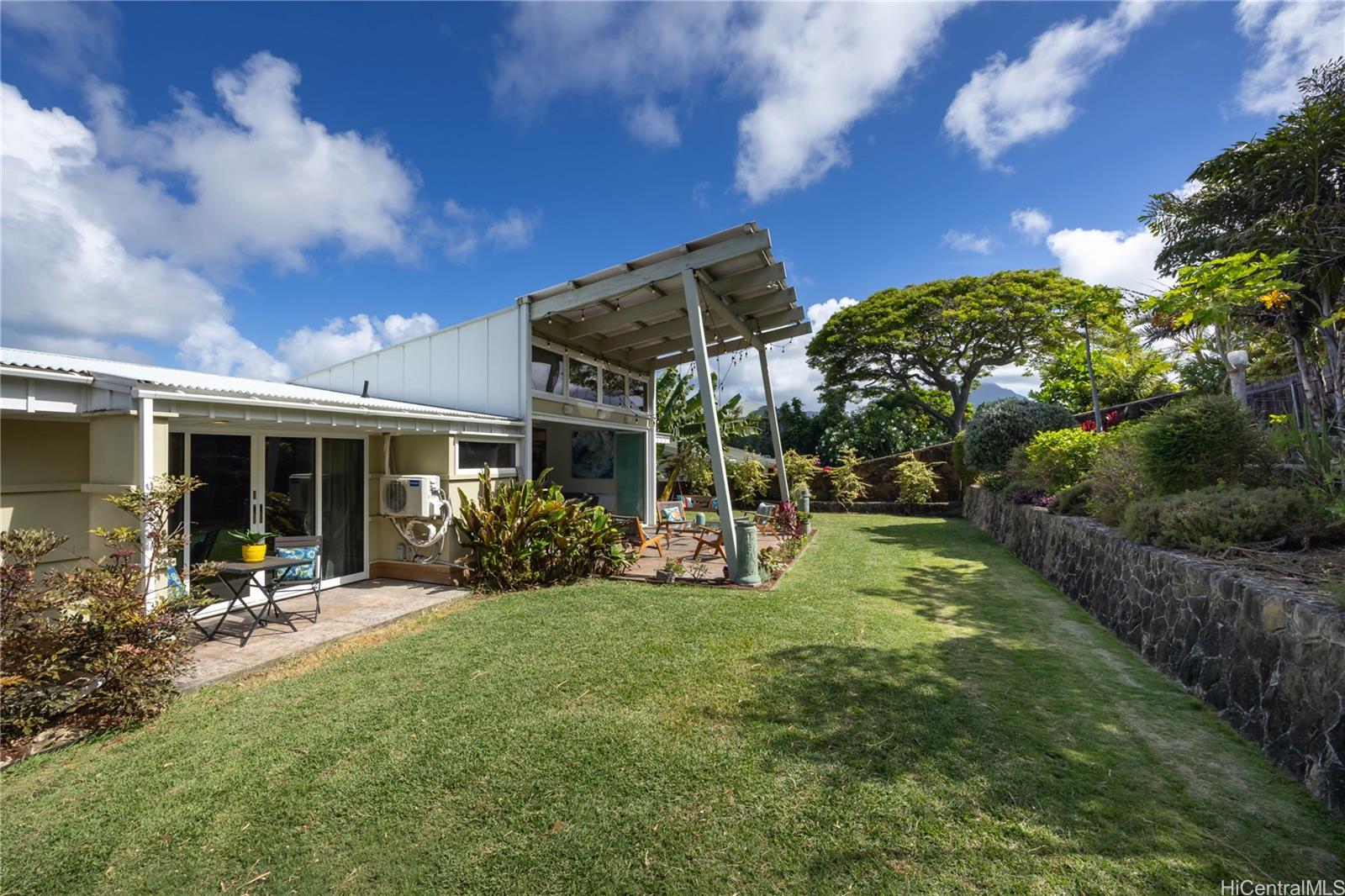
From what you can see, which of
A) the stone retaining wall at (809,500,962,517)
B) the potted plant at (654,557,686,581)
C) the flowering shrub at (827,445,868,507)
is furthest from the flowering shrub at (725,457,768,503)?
the potted plant at (654,557,686,581)

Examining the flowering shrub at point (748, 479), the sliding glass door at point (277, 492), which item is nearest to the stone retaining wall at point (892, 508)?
the flowering shrub at point (748, 479)

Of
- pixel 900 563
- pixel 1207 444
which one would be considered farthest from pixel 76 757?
pixel 1207 444

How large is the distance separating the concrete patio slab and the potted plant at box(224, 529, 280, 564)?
759 mm

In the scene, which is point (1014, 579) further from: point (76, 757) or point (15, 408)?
point (15, 408)

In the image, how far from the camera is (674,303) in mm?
9711

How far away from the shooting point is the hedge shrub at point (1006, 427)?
46.6ft

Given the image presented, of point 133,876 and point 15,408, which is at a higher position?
point 15,408

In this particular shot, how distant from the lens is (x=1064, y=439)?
10562 mm

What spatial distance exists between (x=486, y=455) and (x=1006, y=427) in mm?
13453

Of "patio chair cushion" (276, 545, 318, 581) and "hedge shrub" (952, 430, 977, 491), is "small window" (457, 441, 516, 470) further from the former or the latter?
"hedge shrub" (952, 430, 977, 491)

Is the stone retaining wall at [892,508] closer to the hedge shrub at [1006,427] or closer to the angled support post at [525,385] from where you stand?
the hedge shrub at [1006,427]

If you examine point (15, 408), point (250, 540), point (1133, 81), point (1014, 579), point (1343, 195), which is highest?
point (1133, 81)

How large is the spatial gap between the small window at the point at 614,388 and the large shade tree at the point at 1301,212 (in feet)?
40.5

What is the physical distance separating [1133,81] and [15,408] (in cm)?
1356
